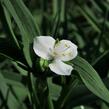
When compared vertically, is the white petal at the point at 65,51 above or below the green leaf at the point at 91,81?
above

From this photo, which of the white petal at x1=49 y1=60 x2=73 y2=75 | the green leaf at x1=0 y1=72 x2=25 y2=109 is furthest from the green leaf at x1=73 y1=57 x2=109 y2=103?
the green leaf at x1=0 y1=72 x2=25 y2=109

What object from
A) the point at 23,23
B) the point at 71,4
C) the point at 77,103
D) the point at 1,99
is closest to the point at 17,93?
the point at 1,99

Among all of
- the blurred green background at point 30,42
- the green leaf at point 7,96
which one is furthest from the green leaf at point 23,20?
the green leaf at point 7,96

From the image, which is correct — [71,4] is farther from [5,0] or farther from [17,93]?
[5,0]

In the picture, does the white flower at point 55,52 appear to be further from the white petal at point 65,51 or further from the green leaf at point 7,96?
A: the green leaf at point 7,96

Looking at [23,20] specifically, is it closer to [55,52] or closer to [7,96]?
[55,52]

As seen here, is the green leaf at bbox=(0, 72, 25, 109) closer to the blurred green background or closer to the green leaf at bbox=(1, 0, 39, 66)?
the blurred green background

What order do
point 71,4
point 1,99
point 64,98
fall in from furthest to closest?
point 71,4, point 1,99, point 64,98

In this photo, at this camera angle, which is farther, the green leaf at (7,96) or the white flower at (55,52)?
the green leaf at (7,96)
